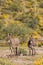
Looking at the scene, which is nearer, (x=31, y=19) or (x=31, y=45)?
(x=31, y=45)

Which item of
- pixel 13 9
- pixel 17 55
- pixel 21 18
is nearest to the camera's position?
pixel 17 55

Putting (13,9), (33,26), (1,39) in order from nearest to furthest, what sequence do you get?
(1,39) → (33,26) → (13,9)

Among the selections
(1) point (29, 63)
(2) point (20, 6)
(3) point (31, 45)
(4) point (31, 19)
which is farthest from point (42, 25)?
(1) point (29, 63)

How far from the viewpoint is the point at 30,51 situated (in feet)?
85.2

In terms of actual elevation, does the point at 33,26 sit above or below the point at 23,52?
below

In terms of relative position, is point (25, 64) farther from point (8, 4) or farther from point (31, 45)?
point (8, 4)

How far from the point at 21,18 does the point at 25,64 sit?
3121 cm

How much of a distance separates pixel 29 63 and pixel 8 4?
1680 inches

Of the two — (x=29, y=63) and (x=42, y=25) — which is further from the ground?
(x=29, y=63)

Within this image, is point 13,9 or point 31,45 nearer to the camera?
point 31,45

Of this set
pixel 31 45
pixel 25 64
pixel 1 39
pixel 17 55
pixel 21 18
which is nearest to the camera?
pixel 25 64

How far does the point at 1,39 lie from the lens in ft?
119

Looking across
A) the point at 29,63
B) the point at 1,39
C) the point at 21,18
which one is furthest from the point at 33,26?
the point at 29,63

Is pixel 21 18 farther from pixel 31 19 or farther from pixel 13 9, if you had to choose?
pixel 13 9
